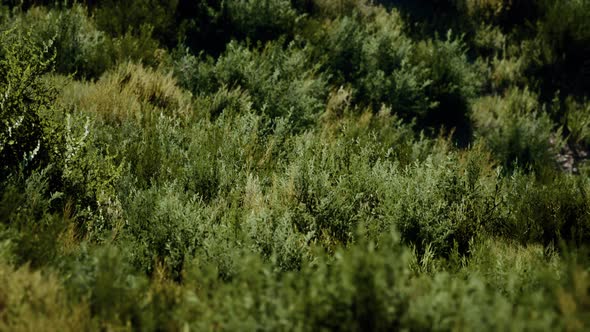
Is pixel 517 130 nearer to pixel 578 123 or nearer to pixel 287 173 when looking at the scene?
pixel 578 123

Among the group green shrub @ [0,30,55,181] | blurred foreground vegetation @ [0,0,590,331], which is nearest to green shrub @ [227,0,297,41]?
blurred foreground vegetation @ [0,0,590,331]

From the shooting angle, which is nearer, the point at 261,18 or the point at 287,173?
the point at 287,173

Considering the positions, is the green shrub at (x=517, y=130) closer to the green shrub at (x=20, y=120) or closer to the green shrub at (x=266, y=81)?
the green shrub at (x=266, y=81)

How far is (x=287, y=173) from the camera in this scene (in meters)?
3.73

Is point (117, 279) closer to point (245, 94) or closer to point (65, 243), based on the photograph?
point (65, 243)

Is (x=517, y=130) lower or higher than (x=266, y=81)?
higher

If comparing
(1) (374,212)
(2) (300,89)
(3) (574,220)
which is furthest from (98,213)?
(3) (574,220)

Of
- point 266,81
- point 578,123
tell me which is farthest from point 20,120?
point 578,123

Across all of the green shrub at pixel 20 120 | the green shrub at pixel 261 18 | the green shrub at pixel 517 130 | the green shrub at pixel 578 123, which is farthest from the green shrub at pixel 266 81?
the green shrub at pixel 578 123

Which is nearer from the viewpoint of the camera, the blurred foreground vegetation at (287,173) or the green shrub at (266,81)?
the blurred foreground vegetation at (287,173)

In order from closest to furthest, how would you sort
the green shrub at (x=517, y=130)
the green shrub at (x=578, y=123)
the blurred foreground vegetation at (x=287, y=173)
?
the blurred foreground vegetation at (x=287, y=173), the green shrub at (x=517, y=130), the green shrub at (x=578, y=123)

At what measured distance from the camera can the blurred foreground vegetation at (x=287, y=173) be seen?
1.84 m

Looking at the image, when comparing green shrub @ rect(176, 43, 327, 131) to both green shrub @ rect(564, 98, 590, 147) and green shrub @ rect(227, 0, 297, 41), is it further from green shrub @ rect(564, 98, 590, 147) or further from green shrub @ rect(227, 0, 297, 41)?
green shrub @ rect(564, 98, 590, 147)

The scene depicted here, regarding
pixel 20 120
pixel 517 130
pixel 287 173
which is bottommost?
pixel 287 173
